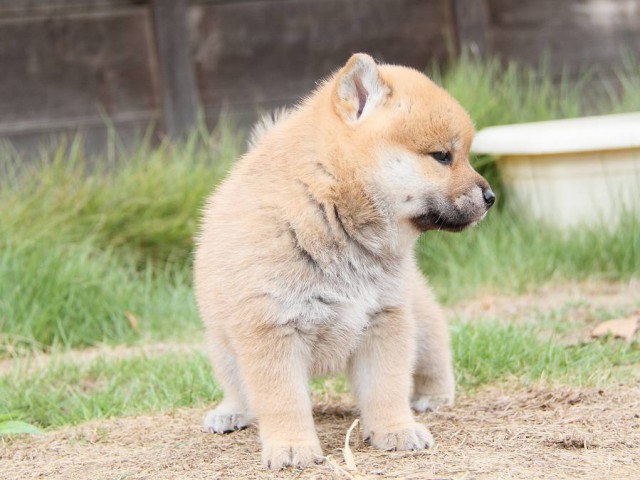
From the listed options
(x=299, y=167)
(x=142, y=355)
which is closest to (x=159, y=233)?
(x=142, y=355)

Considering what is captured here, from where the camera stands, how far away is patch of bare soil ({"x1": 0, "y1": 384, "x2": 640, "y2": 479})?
2.89 meters

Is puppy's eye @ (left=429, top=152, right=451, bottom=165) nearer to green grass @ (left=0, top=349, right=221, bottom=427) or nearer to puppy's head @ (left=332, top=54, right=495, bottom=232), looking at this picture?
puppy's head @ (left=332, top=54, right=495, bottom=232)

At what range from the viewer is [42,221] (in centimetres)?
598

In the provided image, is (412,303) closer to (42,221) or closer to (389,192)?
(389,192)

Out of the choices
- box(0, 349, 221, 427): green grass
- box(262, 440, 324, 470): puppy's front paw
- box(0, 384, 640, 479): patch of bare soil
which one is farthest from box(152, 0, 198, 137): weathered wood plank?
box(262, 440, 324, 470): puppy's front paw

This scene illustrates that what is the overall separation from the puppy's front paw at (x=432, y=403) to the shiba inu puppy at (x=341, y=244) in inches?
19.9

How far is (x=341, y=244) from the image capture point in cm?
315

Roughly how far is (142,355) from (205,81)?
364 cm

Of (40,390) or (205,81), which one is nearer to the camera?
(40,390)

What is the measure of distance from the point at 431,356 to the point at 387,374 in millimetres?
539

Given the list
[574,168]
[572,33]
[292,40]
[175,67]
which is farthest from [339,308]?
[572,33]

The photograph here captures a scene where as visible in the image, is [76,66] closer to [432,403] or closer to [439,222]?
[432,403]

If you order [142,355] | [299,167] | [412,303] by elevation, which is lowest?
[142,355]

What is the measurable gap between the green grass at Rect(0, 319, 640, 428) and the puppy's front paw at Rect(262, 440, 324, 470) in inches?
40.5
